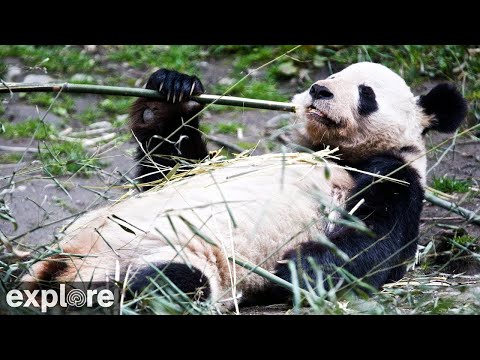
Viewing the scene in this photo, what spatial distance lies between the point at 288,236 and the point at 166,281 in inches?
42.2

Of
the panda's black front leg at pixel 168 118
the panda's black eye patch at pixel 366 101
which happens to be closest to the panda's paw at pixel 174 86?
the panda's black front leg at pixel 168 118

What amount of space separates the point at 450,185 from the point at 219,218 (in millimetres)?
3246

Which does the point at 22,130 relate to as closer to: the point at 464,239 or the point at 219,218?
Result: the point at 219,218

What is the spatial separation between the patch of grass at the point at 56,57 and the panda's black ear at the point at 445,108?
5.35 metres

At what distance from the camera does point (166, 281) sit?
435 cm

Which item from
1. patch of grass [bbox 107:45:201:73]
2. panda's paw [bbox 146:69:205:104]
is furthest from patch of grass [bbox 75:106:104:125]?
panda's paw [bbox 146:69:205:104]

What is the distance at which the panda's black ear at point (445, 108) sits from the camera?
601cm

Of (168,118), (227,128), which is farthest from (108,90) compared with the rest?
(227,128)

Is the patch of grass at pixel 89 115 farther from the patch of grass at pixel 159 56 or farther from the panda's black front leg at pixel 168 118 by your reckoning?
the panda's black front leg at pixel 168 118

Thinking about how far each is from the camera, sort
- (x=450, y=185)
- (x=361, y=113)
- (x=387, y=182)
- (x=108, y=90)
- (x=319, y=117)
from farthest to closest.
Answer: (x=450, y=185) → (x=361, y=113) → (x=319, y=117) → (x=387, y=182) → (x=108, y=90)

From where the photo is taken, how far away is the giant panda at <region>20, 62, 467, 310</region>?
462cm

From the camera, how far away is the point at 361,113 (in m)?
5.71

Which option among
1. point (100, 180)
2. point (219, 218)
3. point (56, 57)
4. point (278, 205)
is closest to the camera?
point (219, 218)
